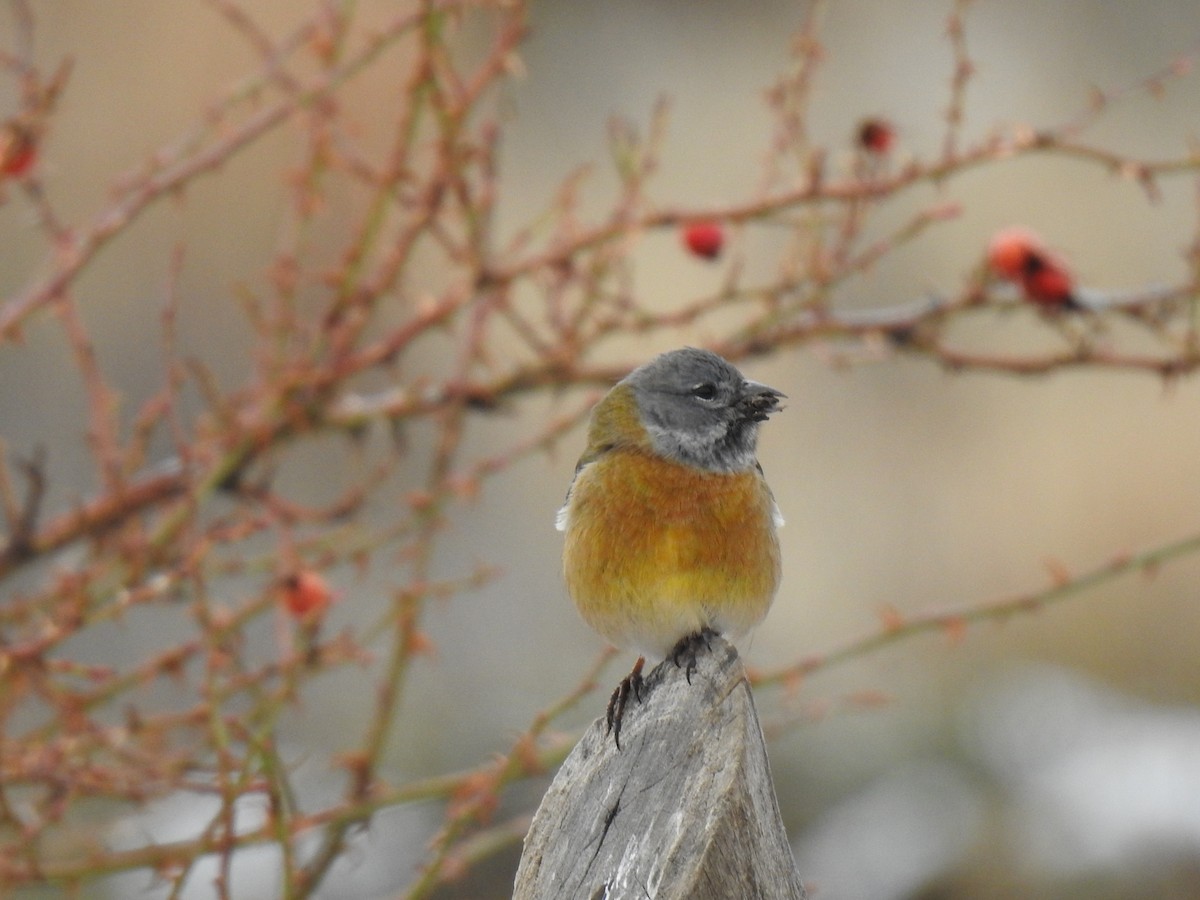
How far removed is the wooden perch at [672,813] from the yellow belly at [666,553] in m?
0.75

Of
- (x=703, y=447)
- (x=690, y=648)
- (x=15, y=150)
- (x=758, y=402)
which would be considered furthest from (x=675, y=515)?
(x=15, y=150)

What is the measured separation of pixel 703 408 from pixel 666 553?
1.15 ft

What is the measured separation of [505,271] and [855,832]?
13.9 feet

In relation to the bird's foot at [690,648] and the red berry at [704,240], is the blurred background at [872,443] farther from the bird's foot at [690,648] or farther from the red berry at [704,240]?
the bird's foot at [690,648]

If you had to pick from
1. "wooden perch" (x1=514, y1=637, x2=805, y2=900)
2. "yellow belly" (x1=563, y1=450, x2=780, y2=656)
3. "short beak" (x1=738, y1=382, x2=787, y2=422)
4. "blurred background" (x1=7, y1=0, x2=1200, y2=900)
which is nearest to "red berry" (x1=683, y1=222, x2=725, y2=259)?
"short beak" (x1=738, y1=382, x2=787, y2=422)

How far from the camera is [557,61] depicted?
8.64 m

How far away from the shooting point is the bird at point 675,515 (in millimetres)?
2730

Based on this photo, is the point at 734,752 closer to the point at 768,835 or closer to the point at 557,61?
the point at 768,835

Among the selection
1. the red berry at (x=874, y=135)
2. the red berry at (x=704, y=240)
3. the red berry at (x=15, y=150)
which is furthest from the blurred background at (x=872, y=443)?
the red berry at (x=15, y=150)

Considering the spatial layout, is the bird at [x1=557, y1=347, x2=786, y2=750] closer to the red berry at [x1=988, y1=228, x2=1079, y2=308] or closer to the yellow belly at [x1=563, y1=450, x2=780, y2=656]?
the yellow belly at [x1=563, y1=450, x2=780, y2=656]

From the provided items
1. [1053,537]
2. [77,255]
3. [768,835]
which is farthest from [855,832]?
[768,835]

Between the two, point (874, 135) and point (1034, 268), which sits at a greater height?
point (874, 135)

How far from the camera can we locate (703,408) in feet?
9.71

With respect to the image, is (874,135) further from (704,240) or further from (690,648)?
(690,648)
